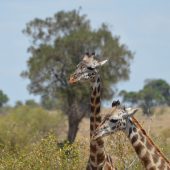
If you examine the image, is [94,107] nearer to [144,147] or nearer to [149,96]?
[144,147]

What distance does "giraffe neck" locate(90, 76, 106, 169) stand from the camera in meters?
13.1

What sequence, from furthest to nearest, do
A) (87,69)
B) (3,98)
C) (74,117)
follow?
(3,98) → (74,117) → (87,69)

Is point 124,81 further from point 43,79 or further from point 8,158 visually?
point 8,158

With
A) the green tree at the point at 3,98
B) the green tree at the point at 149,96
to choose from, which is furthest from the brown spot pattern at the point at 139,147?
the green tree at the point at 3,98

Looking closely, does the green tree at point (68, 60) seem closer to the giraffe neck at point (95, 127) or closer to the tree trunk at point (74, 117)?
the tree trunk at point (74, 117)

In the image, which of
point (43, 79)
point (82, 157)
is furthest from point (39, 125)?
point (82, 157)

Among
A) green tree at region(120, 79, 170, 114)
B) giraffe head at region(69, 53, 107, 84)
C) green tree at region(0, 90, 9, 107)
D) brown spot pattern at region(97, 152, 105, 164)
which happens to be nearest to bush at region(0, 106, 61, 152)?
giraffe head at region(69, 53, 107, 84)

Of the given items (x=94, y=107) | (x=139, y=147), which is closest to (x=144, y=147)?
(x=139, y=147)

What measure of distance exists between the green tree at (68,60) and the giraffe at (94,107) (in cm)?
2696

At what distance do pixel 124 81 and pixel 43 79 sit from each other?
4545mm

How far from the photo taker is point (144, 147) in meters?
10.7

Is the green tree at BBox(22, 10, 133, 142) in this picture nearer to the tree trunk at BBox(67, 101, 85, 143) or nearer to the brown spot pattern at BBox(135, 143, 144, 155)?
the tree trunk at BBox(67, 101, 85, 143)

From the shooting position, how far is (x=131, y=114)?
34.9ft

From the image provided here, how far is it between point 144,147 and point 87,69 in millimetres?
3666
